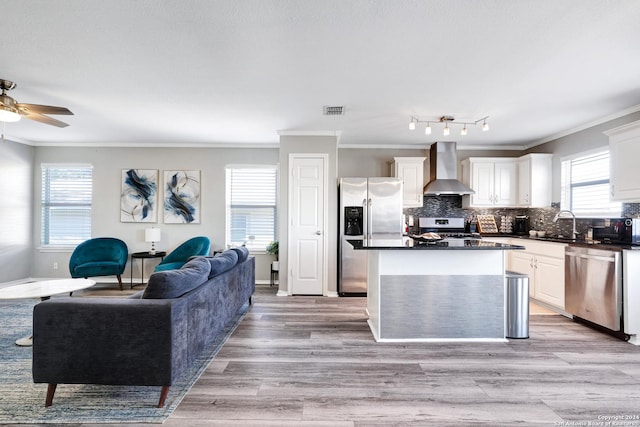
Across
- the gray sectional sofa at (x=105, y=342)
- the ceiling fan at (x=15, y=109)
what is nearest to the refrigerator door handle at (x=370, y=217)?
the gray sectional sofa at (x=105, y=342)

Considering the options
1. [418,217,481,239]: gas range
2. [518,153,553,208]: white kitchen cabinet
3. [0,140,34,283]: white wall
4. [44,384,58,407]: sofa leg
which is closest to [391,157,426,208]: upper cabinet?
[418,217,481,239]: gas range

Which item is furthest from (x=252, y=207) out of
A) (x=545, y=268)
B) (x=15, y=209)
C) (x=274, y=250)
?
(x=545, y=268)

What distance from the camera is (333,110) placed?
374cm

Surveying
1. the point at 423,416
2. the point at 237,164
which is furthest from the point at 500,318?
the point at 237,164

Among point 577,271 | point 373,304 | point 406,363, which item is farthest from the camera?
point 577,271

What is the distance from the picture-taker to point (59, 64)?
265 centimetres

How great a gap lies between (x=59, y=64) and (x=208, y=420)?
303 cm

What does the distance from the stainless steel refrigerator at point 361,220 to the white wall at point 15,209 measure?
5353 millimetres

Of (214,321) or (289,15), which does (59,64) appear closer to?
(289,15)

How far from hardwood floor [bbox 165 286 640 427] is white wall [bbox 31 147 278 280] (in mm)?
2820

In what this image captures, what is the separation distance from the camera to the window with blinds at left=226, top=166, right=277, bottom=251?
5625mm

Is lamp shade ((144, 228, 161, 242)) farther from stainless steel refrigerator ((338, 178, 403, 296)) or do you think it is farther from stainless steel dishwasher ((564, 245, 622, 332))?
stainless steel dishwasher ((564, 245, 622, 332))

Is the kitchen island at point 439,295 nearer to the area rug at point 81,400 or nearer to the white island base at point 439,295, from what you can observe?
the white island base at point 439,295

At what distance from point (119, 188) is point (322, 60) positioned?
4673 millimetres
